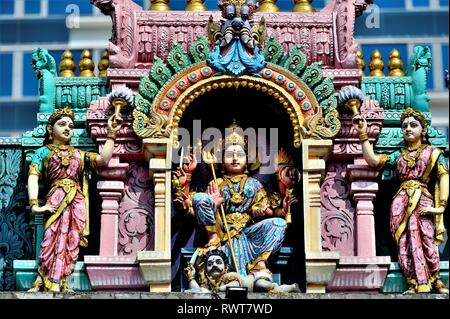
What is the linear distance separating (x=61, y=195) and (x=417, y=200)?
14.6 ft

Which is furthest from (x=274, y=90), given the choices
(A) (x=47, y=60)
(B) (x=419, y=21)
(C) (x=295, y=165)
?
(B) (x=419, y=21)

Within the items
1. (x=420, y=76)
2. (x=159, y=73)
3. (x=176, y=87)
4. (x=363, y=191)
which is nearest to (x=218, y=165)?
(x=176, y=87)

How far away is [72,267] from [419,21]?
14987 millimetres

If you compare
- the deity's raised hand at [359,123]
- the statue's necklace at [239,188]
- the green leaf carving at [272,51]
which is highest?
the green leaf carving at [272,51]

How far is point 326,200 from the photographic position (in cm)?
2722

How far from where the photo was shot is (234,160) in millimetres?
→ 27281

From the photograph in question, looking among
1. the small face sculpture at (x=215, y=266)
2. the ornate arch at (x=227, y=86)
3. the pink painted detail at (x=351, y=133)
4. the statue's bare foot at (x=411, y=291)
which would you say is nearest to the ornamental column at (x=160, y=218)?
the ornate arch at (x=227, y=86)

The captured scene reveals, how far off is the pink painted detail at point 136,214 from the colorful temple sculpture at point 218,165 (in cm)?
2

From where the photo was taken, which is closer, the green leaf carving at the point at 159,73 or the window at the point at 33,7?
the green leaf carving at the point at 159,73

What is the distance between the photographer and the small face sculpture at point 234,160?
2728cm

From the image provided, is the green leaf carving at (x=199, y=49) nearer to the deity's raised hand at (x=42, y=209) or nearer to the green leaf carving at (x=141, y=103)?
the green leaf carving at (x=141, y=103)
